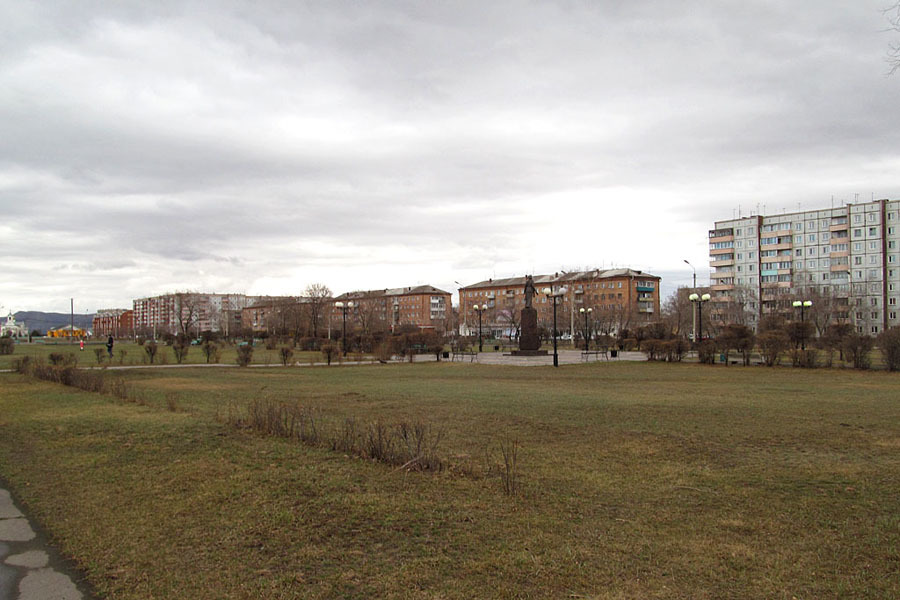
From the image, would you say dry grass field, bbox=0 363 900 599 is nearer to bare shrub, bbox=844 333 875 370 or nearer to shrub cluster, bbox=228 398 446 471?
shrub cluster, bbox=228 398 446 471

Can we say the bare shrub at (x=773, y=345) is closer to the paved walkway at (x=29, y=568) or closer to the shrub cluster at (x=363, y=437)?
the shrub cluster at (x=363, y=437)

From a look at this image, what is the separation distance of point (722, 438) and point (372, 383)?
41.4 feet

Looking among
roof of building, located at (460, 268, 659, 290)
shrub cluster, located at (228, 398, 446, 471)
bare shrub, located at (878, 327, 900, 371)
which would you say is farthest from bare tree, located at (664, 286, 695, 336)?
shrub cluster, located at (228, 398, 446, 471)

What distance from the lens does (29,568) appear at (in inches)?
180

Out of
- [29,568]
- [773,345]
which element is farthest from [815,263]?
[29,568]

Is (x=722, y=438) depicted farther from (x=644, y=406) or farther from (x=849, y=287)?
(x=849, y=287)

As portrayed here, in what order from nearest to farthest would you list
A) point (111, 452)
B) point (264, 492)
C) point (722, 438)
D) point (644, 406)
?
point (264, 492), point (111, 452), point (722, 438), point (644, 406)

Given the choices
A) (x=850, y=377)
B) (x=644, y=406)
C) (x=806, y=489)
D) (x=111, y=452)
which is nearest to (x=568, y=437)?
(x=806, y=489)

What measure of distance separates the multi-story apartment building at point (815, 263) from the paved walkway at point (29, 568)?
76023 millimetres

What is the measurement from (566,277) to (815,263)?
4300cm

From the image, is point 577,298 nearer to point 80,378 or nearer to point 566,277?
point 566,277

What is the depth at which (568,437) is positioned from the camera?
30.5 feet

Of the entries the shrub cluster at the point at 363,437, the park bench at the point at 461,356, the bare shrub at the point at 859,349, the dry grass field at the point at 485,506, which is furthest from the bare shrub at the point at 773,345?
the shrub cluster at the point at 363,437

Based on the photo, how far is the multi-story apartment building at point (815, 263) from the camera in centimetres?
7706
